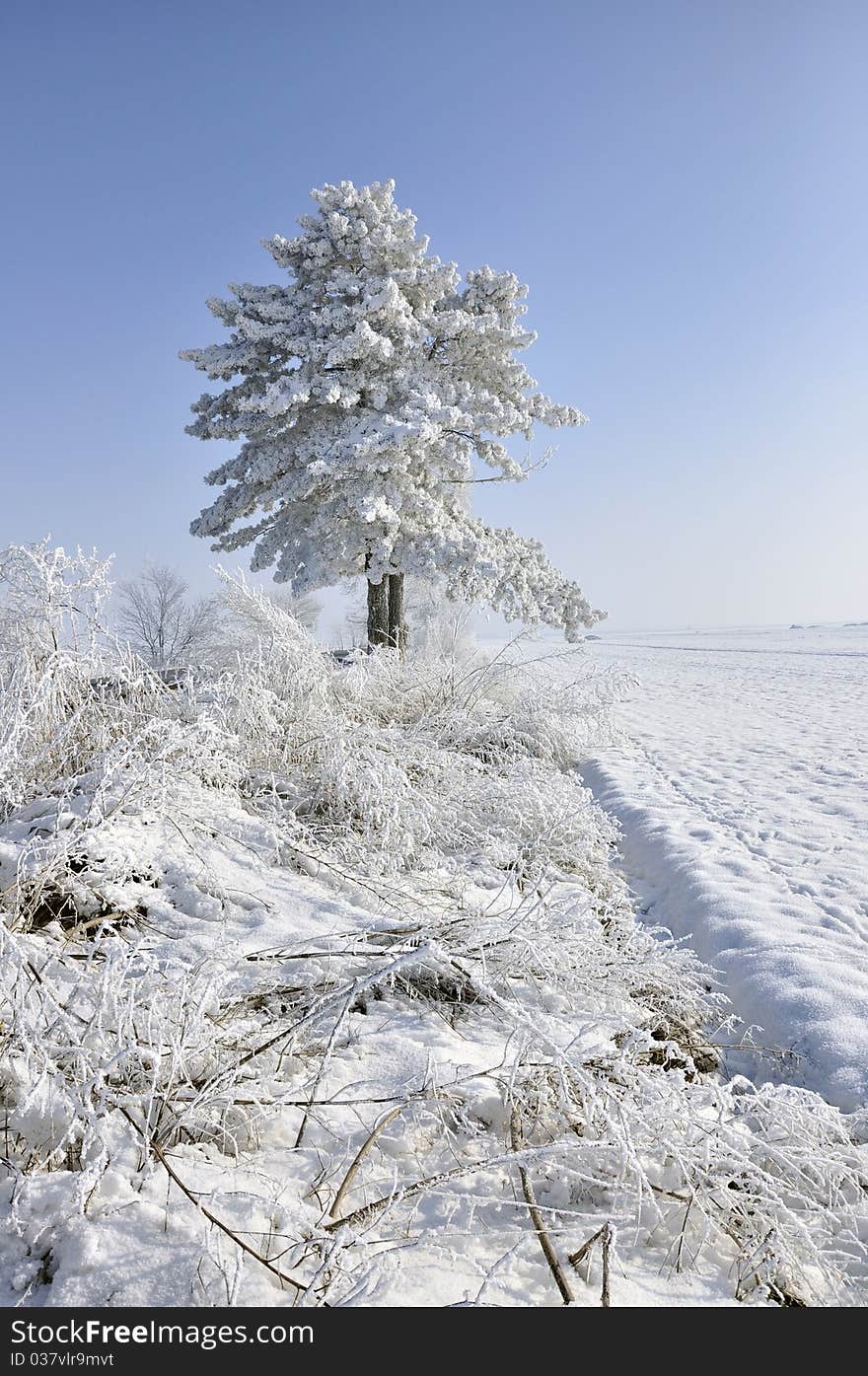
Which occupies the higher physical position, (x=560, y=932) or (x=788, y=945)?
(x=560, y=932)

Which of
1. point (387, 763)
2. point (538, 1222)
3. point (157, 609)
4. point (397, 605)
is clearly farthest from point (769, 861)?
point (157, 609)

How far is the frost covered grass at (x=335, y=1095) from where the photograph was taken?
1940 mm

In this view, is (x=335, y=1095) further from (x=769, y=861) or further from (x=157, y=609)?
(x=157, y=609)

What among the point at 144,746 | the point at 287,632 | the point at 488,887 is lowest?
the point at 488,887

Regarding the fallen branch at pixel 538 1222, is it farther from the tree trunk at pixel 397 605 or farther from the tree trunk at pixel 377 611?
the tree trunk at pixel 377 611

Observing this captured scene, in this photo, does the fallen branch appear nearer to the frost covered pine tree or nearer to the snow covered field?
the snow covered field

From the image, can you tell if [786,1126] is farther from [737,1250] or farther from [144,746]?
[144,746]

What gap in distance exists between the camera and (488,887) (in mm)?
4816

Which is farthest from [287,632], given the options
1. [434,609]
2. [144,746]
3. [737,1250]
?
[434,609]

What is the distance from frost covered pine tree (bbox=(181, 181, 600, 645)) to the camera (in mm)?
12359

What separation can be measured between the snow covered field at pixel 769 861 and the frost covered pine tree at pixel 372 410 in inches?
186

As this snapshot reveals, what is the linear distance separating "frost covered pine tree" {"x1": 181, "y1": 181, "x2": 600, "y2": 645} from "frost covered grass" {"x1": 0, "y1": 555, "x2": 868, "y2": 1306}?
8.77 m

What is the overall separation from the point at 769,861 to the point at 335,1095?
460 centimetres
